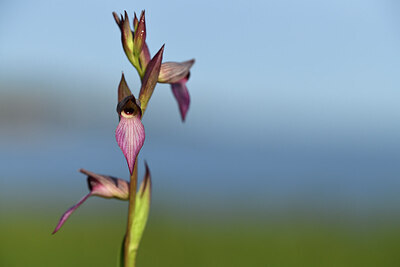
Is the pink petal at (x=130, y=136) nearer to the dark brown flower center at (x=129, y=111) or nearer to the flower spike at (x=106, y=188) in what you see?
the dark brown flower center at (x=129, y=111)

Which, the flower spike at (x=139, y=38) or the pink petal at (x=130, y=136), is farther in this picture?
the flower spike at (x=139, y=38)

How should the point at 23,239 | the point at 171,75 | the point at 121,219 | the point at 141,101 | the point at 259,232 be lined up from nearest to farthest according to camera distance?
the point at 141,101, the point at 171,75, the point at 23,239, the point at 259,232, the point at 121,219

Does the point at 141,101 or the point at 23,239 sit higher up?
the point at 141,101

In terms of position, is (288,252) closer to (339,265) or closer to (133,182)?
(339,265)

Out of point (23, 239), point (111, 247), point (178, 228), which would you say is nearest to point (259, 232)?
point (178, 228)

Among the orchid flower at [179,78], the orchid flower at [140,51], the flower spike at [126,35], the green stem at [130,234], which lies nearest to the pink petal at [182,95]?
the orchid flower at [179,78]

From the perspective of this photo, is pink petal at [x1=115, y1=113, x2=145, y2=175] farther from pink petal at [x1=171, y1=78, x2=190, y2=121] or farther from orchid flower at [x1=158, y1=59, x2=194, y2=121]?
pink petal at [x1=171, y1=78, x2=190, y2=121]

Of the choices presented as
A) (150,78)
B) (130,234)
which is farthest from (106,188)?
(150,78)
